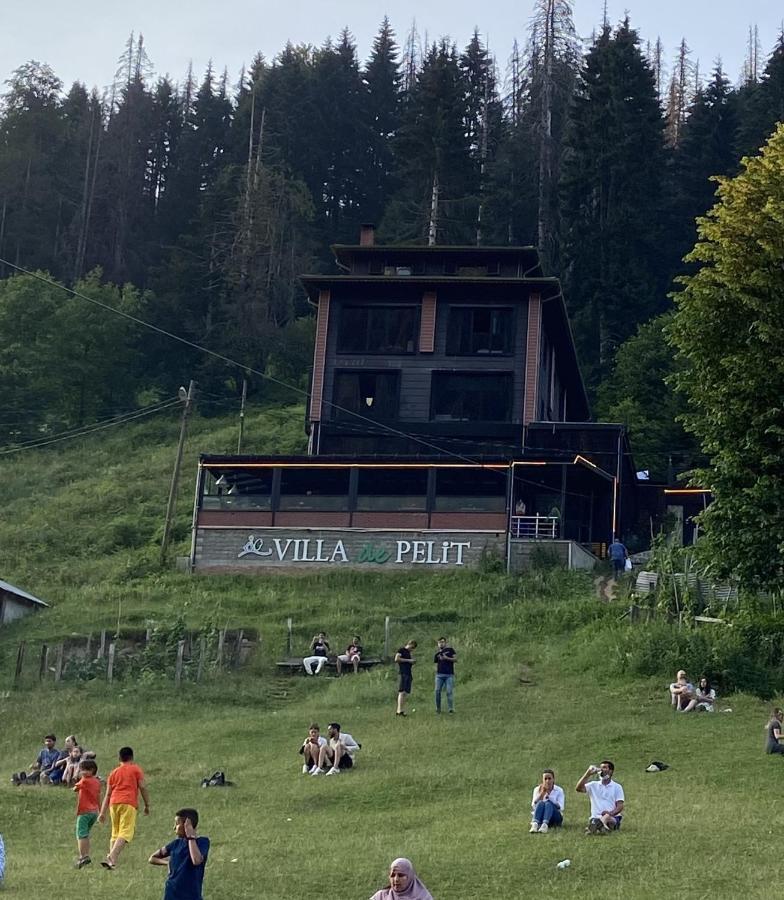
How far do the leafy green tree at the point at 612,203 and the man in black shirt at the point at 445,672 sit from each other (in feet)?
170

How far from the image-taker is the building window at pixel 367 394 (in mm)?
62781

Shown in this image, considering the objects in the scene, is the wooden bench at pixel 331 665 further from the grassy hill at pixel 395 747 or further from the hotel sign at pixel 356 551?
the hotel sign at pixel 356 551

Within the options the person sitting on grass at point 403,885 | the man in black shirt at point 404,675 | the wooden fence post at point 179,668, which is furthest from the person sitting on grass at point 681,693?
the person sitting on grass at point 403,885

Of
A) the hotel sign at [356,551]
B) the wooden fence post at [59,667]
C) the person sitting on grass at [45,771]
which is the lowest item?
the person sitting on grass at [45,771]

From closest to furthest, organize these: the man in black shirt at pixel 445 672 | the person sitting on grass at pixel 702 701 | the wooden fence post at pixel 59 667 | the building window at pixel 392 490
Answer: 1. the person sitting on grass at pixel 702 701
2. the man in black shirt at pixel 445 672
3. the wooden fence post at pixel 59 667
4. the building window at pixel 392 490

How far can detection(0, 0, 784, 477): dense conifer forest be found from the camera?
87.8m

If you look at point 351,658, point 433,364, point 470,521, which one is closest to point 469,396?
point 433,364

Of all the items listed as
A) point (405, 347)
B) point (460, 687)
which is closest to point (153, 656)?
point (460, 687)

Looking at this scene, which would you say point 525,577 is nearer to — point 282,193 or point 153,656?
point 153,656

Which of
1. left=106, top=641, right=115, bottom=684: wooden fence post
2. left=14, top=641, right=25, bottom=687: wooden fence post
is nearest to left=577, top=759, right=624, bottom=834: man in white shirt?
left=106, top=641, right=115, bottom=684: wooden fence post

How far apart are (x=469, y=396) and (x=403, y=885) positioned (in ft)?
163

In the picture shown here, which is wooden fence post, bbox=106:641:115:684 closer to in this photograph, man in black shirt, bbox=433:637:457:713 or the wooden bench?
the wooden bench

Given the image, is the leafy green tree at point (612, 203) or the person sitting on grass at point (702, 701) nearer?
the person sitting on grass at point (702, 701)

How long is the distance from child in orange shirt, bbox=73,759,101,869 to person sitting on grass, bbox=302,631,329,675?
1937 cm
